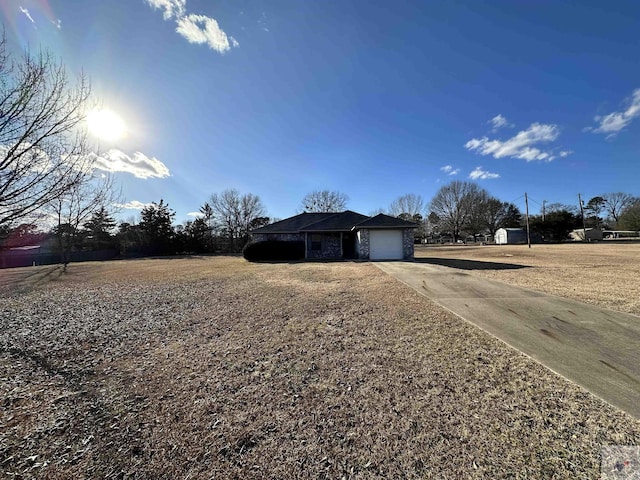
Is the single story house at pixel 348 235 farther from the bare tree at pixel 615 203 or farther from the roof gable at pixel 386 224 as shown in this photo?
the bare tree at pixel 615 203

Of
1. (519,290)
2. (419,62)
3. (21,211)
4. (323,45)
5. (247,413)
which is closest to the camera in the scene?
(247,413)

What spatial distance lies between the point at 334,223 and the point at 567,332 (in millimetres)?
16193

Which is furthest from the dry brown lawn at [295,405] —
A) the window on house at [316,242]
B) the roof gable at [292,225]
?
the roof gable at [292,225]

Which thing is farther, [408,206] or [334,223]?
[408,206]

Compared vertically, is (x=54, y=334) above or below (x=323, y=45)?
below

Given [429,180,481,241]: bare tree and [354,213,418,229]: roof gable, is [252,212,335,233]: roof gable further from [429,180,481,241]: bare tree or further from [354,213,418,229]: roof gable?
[429,180,481,241]: bare tree

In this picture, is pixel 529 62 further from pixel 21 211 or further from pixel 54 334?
pixel 54 334

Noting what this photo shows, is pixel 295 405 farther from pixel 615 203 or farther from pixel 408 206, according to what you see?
pixel 615 203

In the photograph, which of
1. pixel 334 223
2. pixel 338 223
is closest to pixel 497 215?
pixel 338 223

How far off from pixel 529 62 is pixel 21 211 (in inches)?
651

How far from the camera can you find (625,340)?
3564mm

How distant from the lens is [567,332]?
3.93m

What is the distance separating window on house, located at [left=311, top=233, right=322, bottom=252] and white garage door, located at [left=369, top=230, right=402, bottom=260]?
453 cm

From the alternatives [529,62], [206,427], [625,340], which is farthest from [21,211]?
[529,62]
